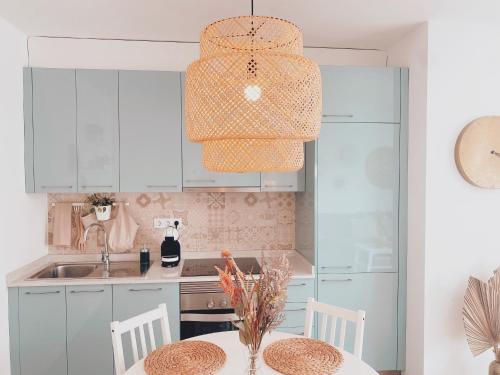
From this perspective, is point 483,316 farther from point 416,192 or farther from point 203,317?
point 203,317

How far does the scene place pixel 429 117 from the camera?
258cm

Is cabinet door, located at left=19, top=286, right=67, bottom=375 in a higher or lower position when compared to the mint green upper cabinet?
lower

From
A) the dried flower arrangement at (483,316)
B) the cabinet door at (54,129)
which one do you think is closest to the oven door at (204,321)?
the cabinet door at (54,129)

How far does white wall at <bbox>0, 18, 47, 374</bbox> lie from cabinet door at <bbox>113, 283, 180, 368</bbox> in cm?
72

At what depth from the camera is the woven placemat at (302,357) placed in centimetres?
156

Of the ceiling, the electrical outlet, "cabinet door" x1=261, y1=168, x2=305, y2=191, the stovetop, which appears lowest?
the stovetop

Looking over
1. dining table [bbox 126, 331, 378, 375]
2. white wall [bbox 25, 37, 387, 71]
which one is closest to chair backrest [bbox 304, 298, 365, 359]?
dining table [bbox 126, 331, 378, 375]

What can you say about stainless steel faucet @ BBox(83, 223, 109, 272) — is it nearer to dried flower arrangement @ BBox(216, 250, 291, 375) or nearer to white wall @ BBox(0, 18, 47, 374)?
white wall @ BBox(0, 18, 47, 374)

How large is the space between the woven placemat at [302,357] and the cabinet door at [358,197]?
1.03 meters

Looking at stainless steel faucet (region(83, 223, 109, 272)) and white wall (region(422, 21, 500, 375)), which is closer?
white wall (region(422, 21, 500, 375))

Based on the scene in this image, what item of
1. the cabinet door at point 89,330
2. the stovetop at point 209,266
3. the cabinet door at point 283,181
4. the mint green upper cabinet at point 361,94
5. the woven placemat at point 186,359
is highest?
the mint green upper cabinet at point 361,94

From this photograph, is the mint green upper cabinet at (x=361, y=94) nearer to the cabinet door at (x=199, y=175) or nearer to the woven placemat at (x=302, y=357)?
the cabinet door at (x=199, y=175)

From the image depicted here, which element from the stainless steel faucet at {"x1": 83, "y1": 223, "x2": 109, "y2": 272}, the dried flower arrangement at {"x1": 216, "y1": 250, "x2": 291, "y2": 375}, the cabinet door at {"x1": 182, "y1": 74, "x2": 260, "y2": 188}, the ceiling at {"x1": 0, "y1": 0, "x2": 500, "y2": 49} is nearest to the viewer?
the dried flower arrangement at {"x1": 216, "y1": 250, "x2": 291, "y2": 375}

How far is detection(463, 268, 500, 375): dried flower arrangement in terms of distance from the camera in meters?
2.41
